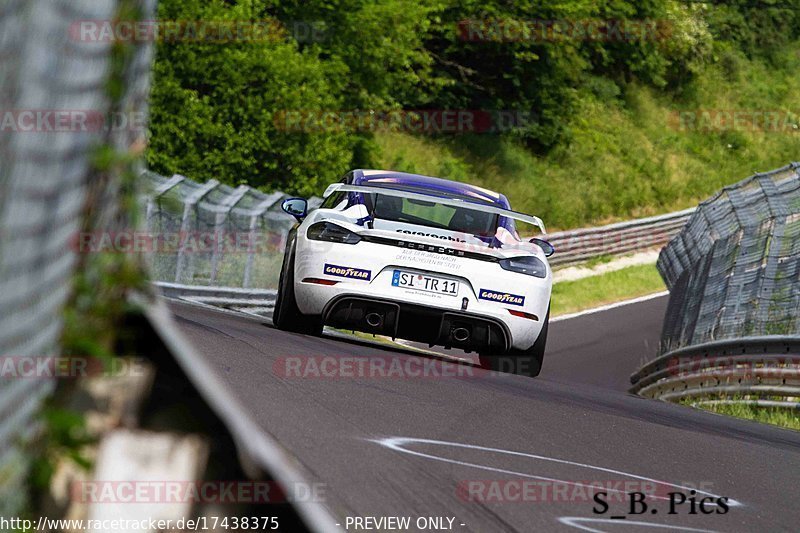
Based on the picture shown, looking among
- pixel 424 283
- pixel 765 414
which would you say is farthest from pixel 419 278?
pixel 765 414

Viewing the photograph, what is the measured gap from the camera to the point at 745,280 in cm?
1333

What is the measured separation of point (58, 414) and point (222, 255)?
14.1 meters

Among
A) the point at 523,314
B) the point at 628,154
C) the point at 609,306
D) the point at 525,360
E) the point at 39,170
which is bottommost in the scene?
the point at 525,360

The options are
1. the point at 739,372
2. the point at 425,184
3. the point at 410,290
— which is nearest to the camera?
the point at 410,290

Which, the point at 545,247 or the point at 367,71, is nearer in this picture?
the point at 545,247

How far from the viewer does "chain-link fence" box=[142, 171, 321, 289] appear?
1566cm

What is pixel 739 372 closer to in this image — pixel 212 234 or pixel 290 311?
pixel 290 311

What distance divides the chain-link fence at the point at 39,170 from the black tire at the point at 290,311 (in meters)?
7.16

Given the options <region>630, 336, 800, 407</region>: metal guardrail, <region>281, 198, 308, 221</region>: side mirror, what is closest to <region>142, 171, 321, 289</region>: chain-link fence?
<region>281, 198, 308, 221</region>: side mirror

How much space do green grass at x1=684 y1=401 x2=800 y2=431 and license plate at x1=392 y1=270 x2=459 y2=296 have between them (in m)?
3.06

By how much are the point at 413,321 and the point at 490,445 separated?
304cm

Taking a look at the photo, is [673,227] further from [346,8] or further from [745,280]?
[745,280]

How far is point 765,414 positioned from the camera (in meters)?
11.1

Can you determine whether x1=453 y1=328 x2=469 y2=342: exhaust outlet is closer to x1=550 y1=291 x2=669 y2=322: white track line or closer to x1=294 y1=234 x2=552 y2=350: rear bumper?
x1=294 y1=234 x2=552 y2=350: rear bumper
